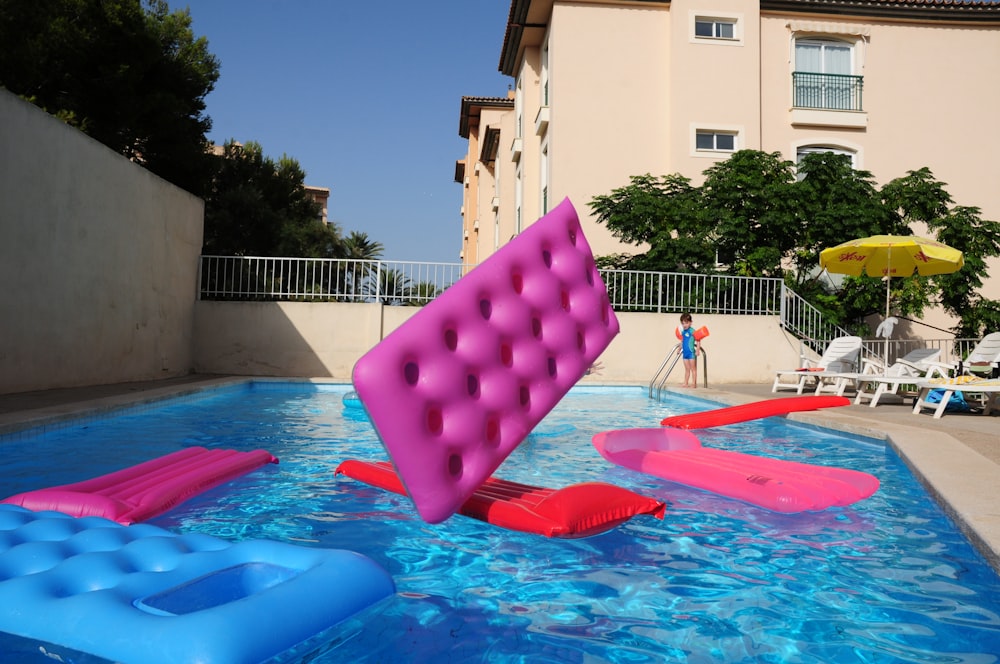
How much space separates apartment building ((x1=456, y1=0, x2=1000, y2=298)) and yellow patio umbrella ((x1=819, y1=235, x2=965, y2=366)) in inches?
253

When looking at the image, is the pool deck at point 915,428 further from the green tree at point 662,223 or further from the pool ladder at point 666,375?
the green tree at point 662,223

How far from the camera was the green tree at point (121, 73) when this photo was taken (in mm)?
18375

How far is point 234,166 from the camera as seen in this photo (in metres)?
25.4

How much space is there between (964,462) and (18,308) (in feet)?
32.9

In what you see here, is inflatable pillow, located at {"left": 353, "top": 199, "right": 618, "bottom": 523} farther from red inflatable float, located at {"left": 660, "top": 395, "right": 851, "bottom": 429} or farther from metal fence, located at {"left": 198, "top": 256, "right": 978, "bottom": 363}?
metal fence, located at {"left": 198, "top": 256, "right": 978, "bottom": 363}

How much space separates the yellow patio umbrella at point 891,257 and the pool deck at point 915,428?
2157 millimetres

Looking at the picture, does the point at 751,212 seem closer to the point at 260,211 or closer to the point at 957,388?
the point at 957,388

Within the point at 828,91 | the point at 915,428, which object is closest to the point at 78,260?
the point at 915,428

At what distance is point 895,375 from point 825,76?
1159cm

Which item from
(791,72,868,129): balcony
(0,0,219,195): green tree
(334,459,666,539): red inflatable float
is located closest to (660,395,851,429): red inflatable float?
(334,459,666,539): red inflatable float

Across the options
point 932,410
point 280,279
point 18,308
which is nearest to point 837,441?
point 932,410

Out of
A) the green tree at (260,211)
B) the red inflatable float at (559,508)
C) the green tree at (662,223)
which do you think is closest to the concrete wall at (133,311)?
the green tree at (662,223)

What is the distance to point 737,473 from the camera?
204 inches

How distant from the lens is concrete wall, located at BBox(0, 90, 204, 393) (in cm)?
910
